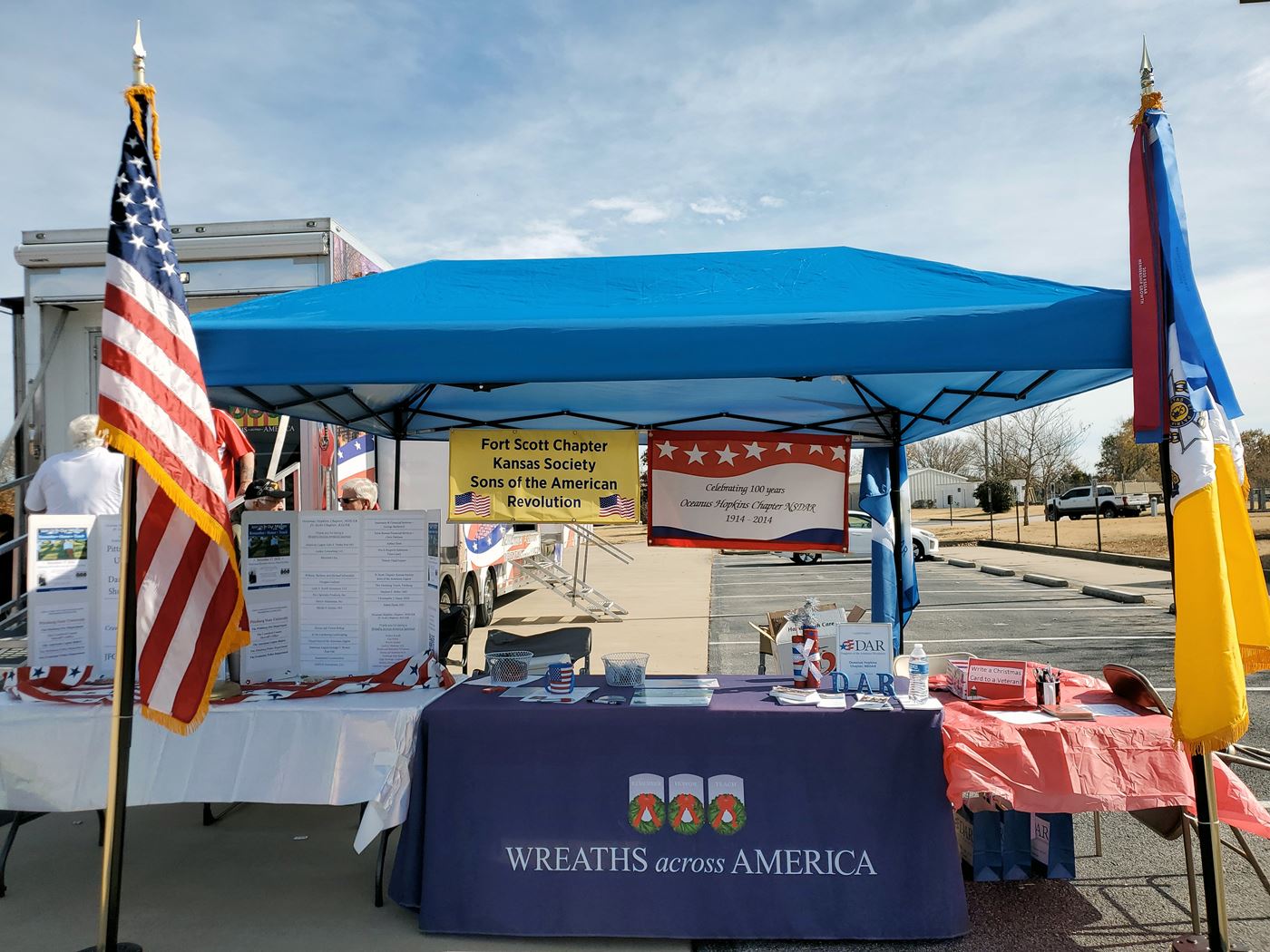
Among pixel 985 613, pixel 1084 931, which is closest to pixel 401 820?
pixel 1084 931

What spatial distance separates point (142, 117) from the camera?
3.28m

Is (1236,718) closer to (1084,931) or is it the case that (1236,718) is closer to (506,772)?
(1084,931)

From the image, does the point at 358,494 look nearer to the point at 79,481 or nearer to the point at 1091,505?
the point at 79,481

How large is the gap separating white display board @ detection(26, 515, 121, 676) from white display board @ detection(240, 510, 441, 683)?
73 cm

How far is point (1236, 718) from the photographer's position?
2.94 meters

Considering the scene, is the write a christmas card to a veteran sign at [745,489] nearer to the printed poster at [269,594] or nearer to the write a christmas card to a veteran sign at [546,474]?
the write a christmas card to a veteran sign at [546,474]

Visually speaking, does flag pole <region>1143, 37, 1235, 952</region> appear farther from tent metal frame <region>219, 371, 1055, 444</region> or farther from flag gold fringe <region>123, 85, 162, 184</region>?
flag gold fringe <region>123, 85, 162, 184</region>

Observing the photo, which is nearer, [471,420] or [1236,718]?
[1236,718]

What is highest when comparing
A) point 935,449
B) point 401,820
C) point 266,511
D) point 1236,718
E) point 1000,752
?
point 935,449

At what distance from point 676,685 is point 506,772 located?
88 cm

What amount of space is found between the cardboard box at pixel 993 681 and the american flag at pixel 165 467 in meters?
3.04

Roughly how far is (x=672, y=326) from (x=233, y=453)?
376cm

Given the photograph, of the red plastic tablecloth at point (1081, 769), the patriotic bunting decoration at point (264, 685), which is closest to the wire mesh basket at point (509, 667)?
the patriotic bunting decoration at point (264, 685)

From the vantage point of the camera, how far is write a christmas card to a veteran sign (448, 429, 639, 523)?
17.5 feet
